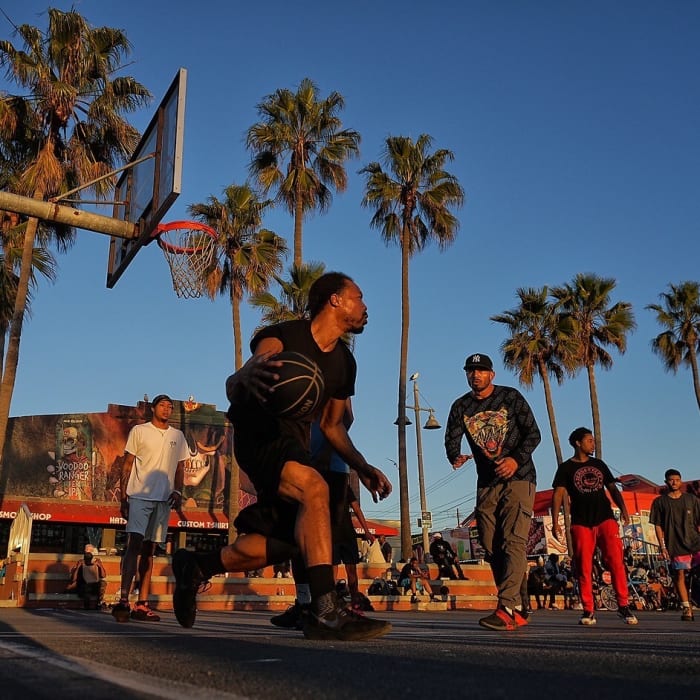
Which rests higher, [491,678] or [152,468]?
[152,468]

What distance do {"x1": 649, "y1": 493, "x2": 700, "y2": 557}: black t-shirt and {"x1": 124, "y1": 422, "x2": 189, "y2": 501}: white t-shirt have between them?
20.0 ft

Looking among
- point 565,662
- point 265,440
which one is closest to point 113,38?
point 265,440

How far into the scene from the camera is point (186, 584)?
152 inches

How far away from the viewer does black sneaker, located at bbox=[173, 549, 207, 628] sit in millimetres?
3850

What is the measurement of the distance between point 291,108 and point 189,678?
2696 cm

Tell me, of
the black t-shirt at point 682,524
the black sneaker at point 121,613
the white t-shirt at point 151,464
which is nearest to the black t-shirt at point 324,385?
the black sneaker at point 121,613

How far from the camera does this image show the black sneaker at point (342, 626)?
318cm

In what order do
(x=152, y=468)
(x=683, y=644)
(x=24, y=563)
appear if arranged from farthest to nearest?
(x=24, y=563) → (x=152, y=468) → (x=683, y=644)

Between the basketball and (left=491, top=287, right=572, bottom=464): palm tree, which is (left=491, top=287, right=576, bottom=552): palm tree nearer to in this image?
(left=491, top=287, right=572, bottom=464): palm tree


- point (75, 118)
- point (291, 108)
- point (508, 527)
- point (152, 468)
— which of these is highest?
point (291, 108)

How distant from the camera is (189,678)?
76.8 inches

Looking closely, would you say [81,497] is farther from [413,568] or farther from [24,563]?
A: [24,563]

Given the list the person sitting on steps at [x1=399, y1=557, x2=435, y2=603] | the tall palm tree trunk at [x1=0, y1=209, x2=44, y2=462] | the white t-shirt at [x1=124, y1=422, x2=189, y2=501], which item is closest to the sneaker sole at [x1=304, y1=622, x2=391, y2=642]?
the white t-shirt at [x1=124, y1=422, x2=189, y2=501]

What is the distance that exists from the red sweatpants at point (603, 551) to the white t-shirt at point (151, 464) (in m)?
3.74
